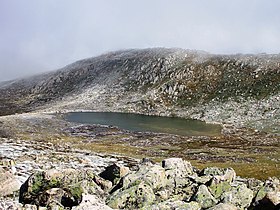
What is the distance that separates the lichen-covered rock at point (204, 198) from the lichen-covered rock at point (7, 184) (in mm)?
12536

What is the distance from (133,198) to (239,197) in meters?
6.64

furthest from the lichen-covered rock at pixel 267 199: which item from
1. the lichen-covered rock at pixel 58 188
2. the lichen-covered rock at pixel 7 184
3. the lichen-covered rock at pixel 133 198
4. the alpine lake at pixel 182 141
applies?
the alpine lake at pixel 182 141

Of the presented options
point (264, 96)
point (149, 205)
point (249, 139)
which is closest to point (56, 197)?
point (149, 205)

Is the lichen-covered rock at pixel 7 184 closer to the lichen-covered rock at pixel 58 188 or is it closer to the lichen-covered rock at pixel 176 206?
the lichen-covered rock at pixel 58 188

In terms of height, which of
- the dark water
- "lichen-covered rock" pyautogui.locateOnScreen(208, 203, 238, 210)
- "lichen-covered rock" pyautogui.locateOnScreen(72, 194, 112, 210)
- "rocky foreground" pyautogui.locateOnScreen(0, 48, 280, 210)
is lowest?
the dark water

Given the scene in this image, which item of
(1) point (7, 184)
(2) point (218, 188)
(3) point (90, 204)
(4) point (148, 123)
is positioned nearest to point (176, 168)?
(2) point (218, 188)

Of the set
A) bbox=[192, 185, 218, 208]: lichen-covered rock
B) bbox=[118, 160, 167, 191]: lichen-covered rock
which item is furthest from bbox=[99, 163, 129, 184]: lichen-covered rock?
bbox=[192, 185, 218, 208]: lichen-covered rock

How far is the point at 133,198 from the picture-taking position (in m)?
22.1

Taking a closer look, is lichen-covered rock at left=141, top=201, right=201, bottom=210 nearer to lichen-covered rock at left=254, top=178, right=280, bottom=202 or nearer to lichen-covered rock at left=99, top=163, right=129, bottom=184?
lichen-covered rock at left=254, top=178, right=280, bottom=202

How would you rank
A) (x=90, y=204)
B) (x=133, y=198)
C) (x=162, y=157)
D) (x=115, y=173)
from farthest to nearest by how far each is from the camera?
(x=162, y=157) < (x=115, y=173) < (x=133, y=198) < (x=90, y=204)

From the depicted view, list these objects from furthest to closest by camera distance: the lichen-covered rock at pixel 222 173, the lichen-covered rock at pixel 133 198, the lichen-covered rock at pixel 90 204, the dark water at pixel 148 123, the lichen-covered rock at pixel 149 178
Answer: the dark water at pixel 148 123, the lichen-covered rock at pixel 222 173, the lichen-covered rock at pixel 149 178, the lichen-covered rock at pixel 133 198, the lichen-covered rock at pixel 90 204

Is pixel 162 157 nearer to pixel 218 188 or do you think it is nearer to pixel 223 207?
pixel 218 188

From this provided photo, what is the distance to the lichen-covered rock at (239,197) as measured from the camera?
22281 millimetres

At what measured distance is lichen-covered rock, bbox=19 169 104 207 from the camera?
2203 cm
